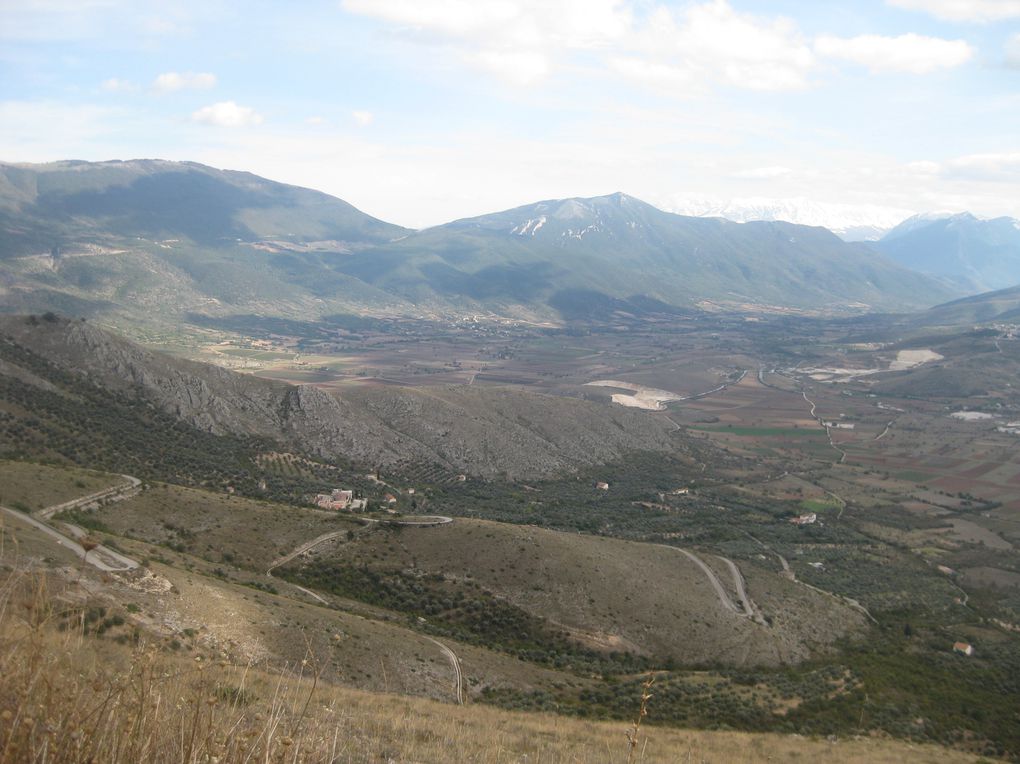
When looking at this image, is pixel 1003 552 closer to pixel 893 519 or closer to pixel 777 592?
pixel 893 519

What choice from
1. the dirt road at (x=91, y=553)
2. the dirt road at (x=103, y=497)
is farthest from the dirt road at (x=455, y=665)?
the dirt road at (x=103, y=497)

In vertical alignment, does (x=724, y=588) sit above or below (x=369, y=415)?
below

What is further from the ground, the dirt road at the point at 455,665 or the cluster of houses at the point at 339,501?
the dirt road at the point at 455,665

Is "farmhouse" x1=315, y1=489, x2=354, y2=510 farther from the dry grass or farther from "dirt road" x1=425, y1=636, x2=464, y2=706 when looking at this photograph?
the dry grass

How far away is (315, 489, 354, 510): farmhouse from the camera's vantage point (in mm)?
57062

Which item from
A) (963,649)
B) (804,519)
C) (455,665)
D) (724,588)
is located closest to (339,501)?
(724,588)

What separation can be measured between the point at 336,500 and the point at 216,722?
5450 cm

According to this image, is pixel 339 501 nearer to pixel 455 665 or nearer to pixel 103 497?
pixel 103 497

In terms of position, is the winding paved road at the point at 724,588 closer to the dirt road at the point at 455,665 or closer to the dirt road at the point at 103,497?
the dirt road at the point at 455,665

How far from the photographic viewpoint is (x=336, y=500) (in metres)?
Answer: 58.8

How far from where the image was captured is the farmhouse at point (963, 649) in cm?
4362

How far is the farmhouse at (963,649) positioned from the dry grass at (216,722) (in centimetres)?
2085

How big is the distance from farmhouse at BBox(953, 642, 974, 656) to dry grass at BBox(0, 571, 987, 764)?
20.9 meters

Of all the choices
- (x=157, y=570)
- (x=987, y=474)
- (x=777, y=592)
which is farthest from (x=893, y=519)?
(x=157, y=570)
